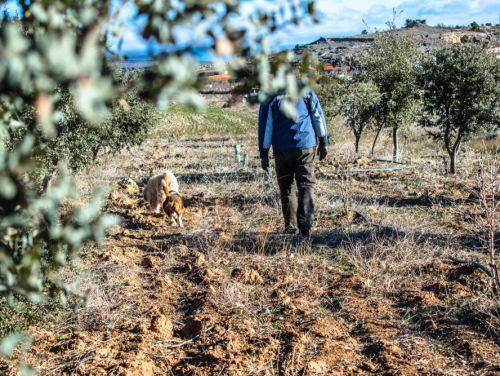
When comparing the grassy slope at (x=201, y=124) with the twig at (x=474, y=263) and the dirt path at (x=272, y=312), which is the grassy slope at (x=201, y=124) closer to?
the dirt path at (x=272, y=312)

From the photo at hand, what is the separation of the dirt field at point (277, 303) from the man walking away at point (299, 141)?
0.46 m

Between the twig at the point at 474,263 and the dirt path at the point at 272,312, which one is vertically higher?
the twig at the point at 474,263

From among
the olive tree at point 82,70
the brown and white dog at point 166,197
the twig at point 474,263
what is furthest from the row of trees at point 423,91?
the olive tree at point 82,70

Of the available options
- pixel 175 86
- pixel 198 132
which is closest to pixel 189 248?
pixel 175 86

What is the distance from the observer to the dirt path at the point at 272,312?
3.30 metres

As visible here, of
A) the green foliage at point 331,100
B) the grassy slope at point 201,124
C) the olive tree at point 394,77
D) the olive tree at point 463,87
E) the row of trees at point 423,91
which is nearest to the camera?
the olive tree at point 463,87

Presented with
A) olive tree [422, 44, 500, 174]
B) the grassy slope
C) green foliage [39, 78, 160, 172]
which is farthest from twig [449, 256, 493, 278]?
the grassy slope

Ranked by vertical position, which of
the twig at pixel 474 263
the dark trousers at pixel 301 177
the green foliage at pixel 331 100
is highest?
the green foliage at pixel 331 100

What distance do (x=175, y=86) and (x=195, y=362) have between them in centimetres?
270

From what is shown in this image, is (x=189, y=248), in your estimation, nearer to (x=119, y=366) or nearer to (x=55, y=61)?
(x=119, y=366)

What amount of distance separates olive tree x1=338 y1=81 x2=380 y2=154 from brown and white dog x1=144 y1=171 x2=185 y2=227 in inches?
394

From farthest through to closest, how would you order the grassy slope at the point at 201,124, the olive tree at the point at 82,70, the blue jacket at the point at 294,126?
the grassy slope at the point at 201,124 < the blue jacket at the point at 294,126 < the olive tree at the point at 82,70

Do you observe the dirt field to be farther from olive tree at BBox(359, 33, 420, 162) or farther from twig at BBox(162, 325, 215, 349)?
olive tree at BBox(359, 33, 420, 162)

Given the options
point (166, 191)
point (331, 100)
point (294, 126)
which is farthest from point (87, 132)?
point (331, 100)
